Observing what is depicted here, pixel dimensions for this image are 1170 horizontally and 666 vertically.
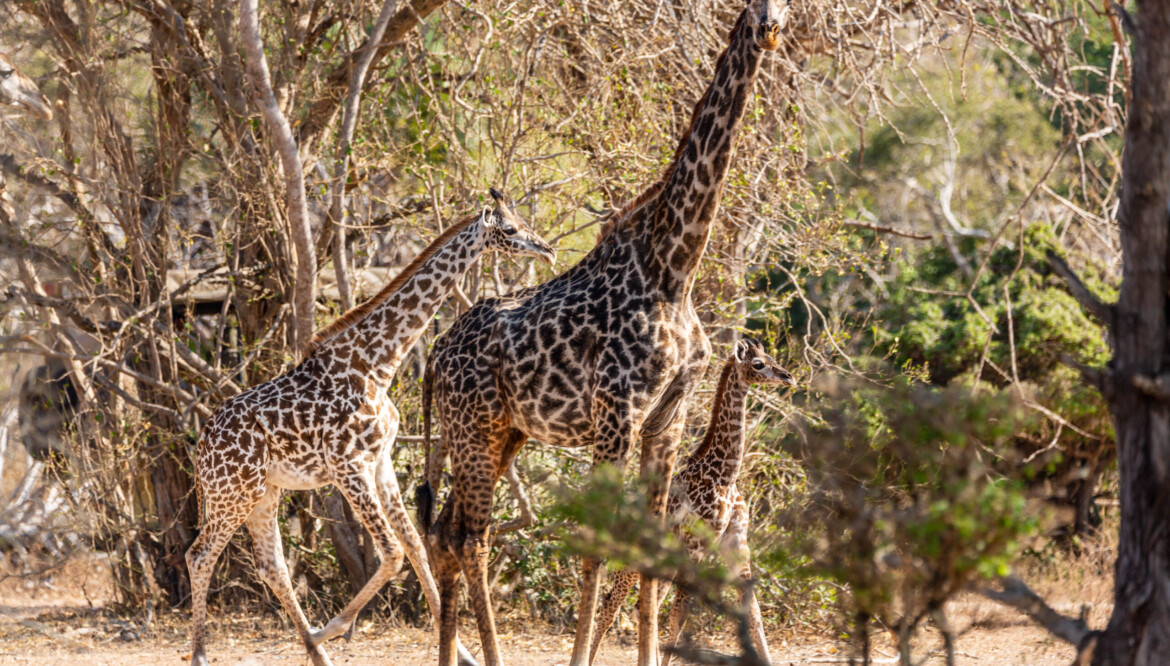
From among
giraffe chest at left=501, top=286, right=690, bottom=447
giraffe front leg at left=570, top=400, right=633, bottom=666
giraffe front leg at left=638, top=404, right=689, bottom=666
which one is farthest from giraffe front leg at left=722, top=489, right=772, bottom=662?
giraffe chest at left=501, top=286, right=690, bottom=447

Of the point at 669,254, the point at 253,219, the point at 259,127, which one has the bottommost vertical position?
the point at 669,254

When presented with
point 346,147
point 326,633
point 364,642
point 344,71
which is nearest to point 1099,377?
point 326,633

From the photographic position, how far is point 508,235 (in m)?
6.42

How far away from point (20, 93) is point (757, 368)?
535 cm

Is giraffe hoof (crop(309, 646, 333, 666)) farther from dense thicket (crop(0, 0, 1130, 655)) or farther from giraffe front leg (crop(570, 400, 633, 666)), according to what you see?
dense thicket (crop(0, 0, 1130, 655))

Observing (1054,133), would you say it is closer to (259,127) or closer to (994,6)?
(994,6)

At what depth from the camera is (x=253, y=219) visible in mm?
8727

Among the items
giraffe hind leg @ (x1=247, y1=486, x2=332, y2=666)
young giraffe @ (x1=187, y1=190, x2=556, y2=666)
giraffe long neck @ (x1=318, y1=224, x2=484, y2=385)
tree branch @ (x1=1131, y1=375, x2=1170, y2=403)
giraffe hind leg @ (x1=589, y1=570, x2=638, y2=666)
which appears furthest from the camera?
giraffe hind leg @ (x1=247, y1=486, x2=332, y2=666)

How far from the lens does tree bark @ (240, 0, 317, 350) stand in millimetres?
6945

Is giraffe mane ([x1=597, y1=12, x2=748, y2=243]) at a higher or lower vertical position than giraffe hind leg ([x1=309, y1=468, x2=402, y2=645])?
higher

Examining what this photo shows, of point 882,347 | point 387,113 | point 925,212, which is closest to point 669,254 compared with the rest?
point 387,113

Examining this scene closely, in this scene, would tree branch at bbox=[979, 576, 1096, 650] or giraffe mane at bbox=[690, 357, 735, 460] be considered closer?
tree branch at bbox=[979, 576, 1096, 650]

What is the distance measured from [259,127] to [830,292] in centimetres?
1112

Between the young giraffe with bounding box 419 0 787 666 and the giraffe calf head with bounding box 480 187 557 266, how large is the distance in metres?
0.21
